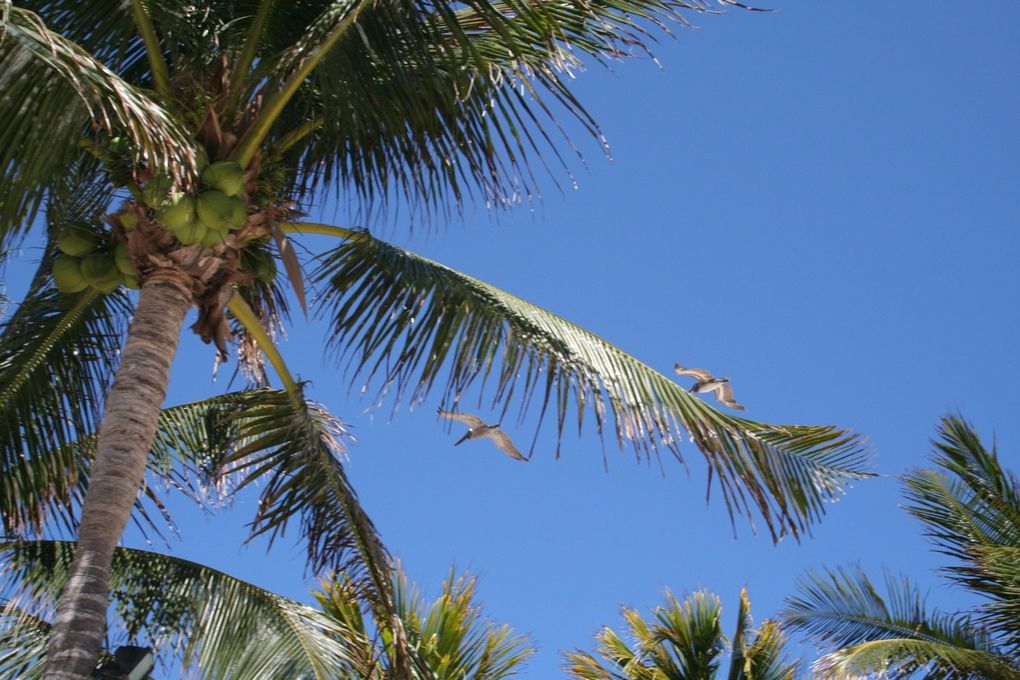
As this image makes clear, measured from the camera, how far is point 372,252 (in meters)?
6.75

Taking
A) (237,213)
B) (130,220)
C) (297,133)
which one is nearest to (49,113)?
(130,220)

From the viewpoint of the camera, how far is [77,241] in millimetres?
5922

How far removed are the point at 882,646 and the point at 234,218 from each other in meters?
6.60

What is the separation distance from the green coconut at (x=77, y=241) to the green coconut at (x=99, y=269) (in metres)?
0.04

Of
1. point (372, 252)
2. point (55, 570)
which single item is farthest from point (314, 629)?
point (372, 252)

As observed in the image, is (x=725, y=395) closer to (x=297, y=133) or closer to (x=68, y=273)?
(x=297, y=133)

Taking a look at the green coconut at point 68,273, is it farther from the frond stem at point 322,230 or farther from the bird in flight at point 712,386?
the bird in flight at point 712,386

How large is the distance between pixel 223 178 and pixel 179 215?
0.25m

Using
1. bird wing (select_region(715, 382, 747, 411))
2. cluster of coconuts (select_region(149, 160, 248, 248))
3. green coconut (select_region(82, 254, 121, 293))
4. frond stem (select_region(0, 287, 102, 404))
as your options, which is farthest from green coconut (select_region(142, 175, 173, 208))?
bird wing (select_region(715, 382, 747, 411))

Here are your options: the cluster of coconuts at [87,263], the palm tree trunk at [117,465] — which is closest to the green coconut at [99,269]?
the cluster of coconuts at [87,263]

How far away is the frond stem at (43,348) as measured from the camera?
6.63 m

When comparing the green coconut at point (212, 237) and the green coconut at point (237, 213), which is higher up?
the green coconut at point (237, 213)

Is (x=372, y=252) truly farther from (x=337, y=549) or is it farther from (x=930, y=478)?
(x=930, y=478)

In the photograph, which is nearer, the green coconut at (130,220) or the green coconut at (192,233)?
the green coconut at (192,233)
